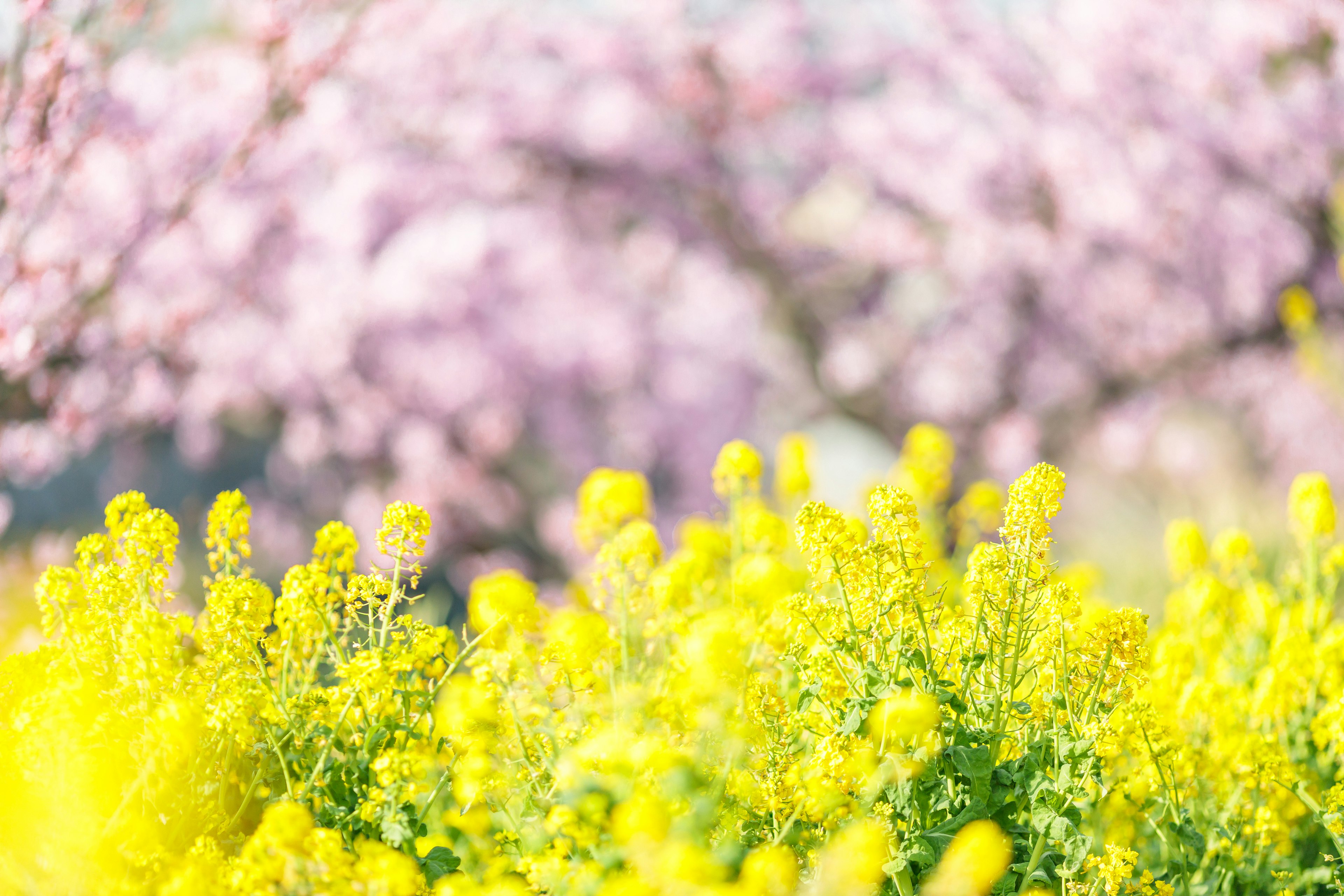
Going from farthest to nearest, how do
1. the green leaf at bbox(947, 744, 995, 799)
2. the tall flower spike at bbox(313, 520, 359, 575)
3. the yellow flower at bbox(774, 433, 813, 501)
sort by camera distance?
the yellow flower at bbox(774, 433, 813, 501) → the tall flower spike at bbox(313, 520, 359, 575) → the green leaf at bbox(947, 744, 995, 799)

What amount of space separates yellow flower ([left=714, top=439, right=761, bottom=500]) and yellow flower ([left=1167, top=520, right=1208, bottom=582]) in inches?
54.2

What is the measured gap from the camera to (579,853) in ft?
5.06

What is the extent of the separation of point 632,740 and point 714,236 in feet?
18.3

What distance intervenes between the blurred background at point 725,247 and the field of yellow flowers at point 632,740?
3.94 meters

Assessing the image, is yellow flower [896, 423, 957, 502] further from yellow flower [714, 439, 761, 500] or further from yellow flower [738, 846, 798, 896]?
yellow flower [738, 846, 798, 896]

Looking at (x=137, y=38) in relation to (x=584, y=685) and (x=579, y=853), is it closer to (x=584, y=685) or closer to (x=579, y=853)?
(x=584, y=685)

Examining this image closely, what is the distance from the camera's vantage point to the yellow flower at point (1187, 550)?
3047 mm

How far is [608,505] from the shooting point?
2531mm


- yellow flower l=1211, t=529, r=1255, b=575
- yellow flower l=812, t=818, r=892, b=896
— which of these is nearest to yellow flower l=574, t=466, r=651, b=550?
yellow flower l=812, t=818, r=892, b=896

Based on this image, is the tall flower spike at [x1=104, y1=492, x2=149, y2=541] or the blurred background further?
the blurred background

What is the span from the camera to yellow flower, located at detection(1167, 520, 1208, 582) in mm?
3047

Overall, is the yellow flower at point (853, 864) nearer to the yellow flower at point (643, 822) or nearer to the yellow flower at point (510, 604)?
the yellow flower at point (643, 822)

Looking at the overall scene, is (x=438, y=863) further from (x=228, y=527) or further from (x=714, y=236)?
(x=714, y=236)

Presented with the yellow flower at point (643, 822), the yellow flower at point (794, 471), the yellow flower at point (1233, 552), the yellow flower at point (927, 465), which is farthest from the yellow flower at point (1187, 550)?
the yellow flower at point (643, 822)
